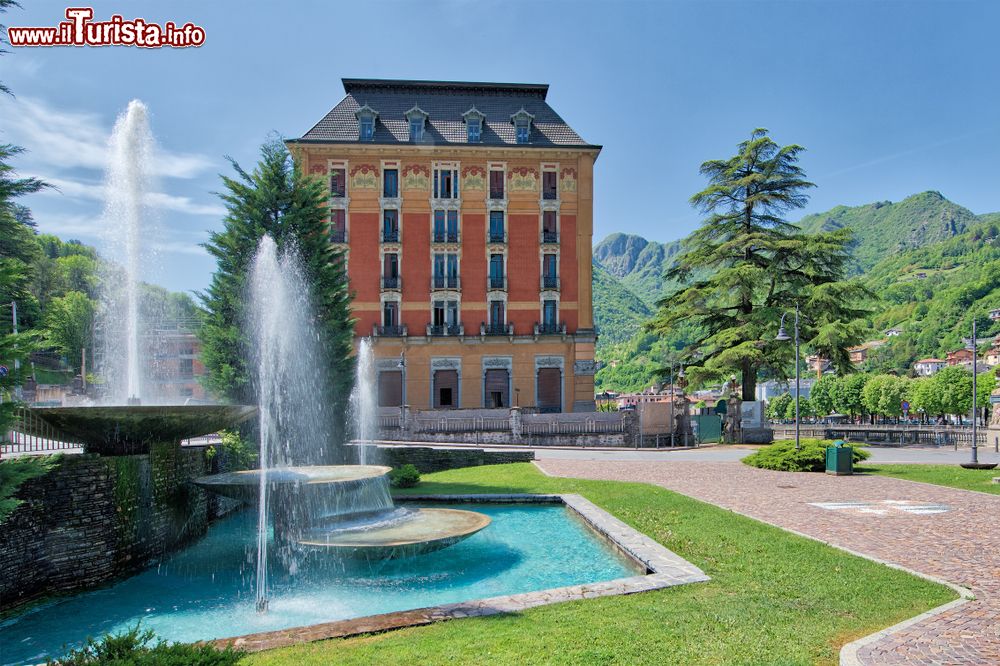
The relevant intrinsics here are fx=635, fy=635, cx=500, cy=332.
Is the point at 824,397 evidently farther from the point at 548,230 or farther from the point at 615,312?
the point at 615,312

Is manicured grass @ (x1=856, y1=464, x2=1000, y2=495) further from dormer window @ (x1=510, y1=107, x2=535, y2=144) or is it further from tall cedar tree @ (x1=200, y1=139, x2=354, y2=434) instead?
dormer window @ (x1=510, y1=107, x2=535, y2=144)

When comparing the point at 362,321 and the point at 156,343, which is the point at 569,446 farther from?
the point at 156,343

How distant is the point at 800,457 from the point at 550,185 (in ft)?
80.9

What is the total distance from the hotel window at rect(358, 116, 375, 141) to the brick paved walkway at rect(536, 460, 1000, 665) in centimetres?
A: 2558

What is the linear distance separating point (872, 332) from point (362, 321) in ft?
89.6

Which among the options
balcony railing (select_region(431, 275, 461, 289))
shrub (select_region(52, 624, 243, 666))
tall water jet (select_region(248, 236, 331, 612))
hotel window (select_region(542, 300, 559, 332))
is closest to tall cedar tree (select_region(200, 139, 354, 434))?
tall water jet (select_region(248, 236, 331, 612))

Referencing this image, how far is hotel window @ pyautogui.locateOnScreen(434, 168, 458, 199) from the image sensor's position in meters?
39.6

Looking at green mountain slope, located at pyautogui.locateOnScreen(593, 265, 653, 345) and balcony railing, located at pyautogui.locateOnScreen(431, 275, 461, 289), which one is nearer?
balcony railing, located at pyautogui.locateOnScreen(431, 275, 461, 289)

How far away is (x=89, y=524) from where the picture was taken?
9.77 meters

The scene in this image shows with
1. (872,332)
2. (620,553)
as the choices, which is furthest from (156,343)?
(872,332)

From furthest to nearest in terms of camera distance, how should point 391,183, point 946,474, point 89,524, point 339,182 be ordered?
point 391,183, point 339,182, point 946,474, point 89,524

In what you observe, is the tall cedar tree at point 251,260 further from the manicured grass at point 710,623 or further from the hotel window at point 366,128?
the hotel window at point 366,128

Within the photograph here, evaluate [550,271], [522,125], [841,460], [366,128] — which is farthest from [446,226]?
[841,460]

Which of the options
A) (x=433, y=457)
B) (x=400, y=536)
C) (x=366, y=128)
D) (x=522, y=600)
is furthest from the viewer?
(x=366, y=128)
